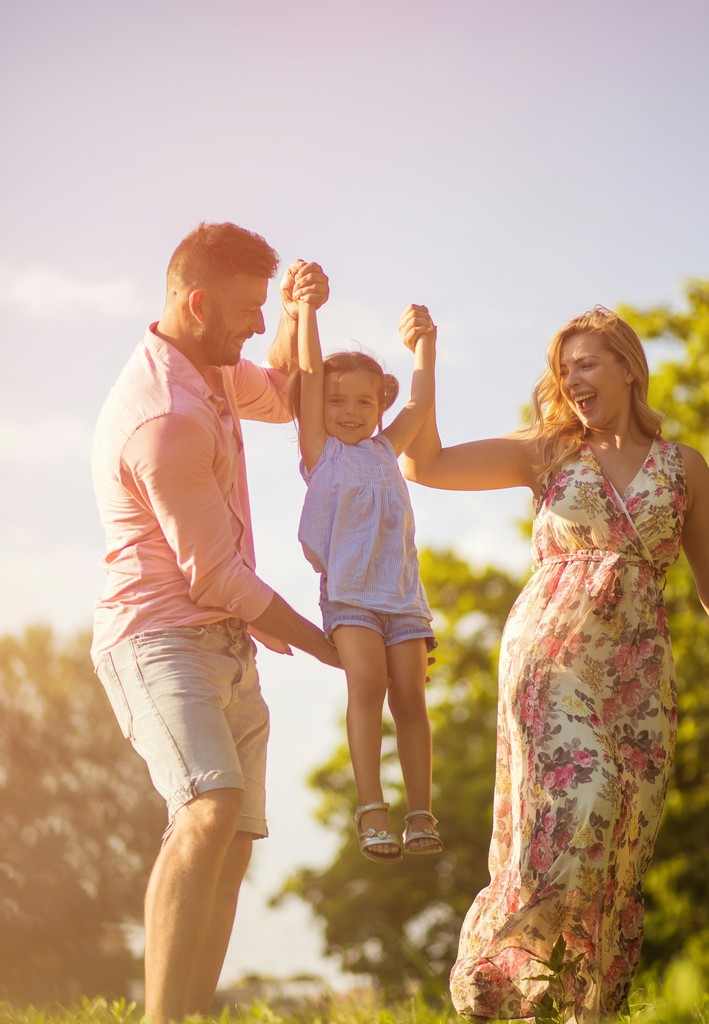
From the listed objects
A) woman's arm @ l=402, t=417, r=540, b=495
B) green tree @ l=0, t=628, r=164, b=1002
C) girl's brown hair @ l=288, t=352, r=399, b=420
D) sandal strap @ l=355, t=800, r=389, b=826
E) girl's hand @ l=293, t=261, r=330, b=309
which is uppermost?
green tree @ l=0, t=628, r=164, b=1002

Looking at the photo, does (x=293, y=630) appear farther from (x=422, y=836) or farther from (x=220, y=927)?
(x=220, y=927)

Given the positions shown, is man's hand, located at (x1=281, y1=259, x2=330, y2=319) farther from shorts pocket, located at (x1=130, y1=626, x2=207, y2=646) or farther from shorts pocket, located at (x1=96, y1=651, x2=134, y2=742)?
shorts pocket, located at (x1=96, y1=651, x2=134, y2=742)

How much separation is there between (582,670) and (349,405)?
1.21m

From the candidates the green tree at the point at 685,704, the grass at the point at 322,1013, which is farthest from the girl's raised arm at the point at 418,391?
the green tree at the point at 685,704

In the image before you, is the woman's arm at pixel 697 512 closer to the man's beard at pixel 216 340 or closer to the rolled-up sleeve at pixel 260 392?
the rolled-up sleeve at pixel 260 392

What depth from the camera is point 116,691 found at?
148 inches

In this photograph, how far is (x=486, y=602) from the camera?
16.4 metres

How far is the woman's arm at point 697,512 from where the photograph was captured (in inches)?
178

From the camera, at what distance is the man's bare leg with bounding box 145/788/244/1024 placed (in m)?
3.36

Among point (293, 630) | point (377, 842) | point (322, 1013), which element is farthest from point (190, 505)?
point (322, 1013)

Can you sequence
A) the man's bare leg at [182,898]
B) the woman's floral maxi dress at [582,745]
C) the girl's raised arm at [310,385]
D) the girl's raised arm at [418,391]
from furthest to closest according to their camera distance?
1. the girl's raised arm at [418,391]
2. the girl's raised arm at [310,385]
3. the woman's floral maxi dress at [582,745]
4. the man's bare leg at [182,898]

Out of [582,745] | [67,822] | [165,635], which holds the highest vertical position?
[67,822]

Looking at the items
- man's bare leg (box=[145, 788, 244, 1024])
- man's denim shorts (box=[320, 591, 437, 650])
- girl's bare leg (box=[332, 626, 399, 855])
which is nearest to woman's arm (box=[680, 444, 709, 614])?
man's denim shorts (box=[320, 591, 437, 650])

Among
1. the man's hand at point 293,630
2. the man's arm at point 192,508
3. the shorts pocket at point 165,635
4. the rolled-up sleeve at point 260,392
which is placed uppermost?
the rolled-up sleeve at point 260,392
